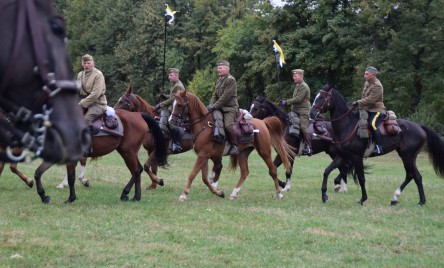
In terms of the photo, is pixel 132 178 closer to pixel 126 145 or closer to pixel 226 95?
pixel 126 145

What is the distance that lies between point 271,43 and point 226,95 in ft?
106

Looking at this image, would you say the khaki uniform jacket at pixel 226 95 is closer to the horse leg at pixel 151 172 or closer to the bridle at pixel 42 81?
the horse leg at pixel 151 172

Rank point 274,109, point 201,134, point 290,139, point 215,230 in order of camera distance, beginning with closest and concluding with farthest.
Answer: point 215,230, point 201,134, point 290,139, point 274,109

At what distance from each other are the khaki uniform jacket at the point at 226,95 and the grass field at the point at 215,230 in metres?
2.13

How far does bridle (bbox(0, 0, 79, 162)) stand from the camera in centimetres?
375

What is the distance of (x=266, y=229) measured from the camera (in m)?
10.4

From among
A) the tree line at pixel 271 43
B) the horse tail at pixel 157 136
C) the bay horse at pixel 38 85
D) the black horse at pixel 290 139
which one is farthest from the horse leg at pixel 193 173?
the bay horse at pixel 38 85

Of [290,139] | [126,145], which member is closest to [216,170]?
[290,139]

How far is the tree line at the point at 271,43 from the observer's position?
37344 mm

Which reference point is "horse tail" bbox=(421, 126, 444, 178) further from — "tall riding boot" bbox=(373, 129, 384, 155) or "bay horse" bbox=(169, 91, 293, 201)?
"bay horse" bbox=(169, 91, 293, 201)

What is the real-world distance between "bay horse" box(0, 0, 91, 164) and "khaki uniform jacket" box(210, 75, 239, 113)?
34.6 ft

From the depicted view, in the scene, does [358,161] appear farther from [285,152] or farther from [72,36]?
[72,36]

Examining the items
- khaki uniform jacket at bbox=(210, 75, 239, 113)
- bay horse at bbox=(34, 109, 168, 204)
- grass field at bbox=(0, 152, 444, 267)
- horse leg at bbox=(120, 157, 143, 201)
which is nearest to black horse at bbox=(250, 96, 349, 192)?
grass field at bbox=(0, 152, 444, 267)

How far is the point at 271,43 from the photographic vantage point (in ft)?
151
